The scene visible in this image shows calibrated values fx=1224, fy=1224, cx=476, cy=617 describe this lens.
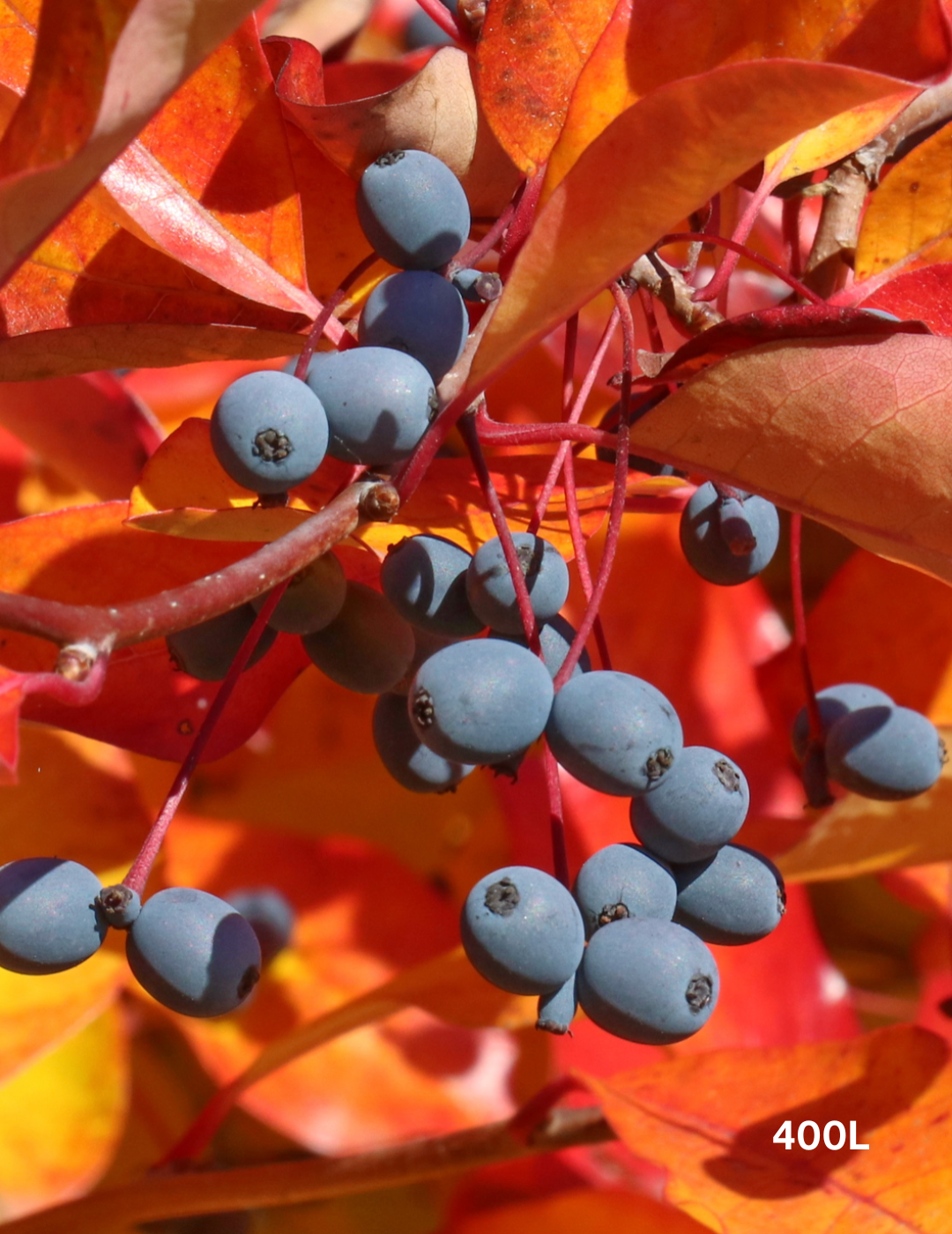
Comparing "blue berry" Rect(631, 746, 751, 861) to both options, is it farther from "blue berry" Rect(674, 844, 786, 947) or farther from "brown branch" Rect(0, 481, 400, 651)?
"brown branch" Rect(0, 481, 400, 651)

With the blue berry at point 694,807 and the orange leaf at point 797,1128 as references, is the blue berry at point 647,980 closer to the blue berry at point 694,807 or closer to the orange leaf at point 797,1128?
the blue berry at point 694,807

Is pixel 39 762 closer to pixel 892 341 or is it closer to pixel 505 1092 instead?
pixel 505 1092

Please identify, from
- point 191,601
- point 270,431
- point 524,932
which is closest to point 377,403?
point 270,431

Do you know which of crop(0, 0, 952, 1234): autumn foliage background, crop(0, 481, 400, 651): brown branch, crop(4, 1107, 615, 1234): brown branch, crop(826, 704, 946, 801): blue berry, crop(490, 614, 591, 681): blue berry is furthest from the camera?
crop(4, 1107, 615, 1234): brown branch

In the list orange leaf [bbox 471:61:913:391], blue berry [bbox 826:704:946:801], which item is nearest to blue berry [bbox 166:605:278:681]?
orange leaf [bbox 471:61:913:391]

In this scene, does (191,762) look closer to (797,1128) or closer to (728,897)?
(728,897)

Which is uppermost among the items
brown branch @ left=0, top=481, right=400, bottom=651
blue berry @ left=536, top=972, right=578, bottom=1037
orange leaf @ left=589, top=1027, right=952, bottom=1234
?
brown branch @ left=0, top=481, right=400, bottom=651

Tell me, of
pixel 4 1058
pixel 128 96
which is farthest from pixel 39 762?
pixel 128 96
